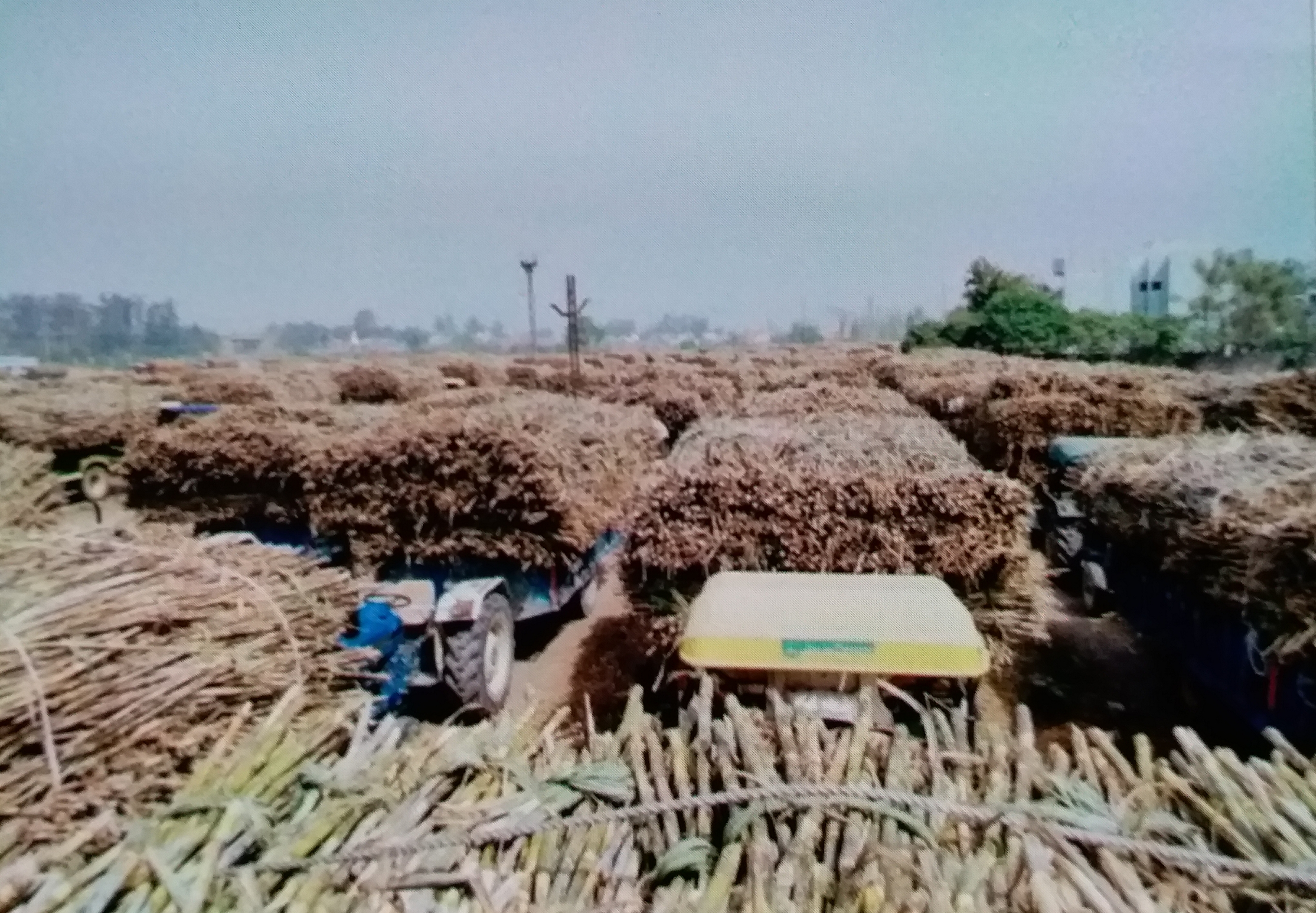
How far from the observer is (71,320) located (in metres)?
29.3

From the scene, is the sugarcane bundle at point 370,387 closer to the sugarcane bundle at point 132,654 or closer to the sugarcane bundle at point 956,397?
the sugarcane bundle at point 956,397

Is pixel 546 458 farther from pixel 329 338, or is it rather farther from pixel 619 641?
pixel 329 338

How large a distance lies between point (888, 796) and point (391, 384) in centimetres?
2519

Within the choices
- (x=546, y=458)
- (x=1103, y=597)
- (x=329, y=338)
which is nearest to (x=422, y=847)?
(x=546, y=458)

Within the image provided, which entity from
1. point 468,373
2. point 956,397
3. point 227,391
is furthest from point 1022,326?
point 227,391

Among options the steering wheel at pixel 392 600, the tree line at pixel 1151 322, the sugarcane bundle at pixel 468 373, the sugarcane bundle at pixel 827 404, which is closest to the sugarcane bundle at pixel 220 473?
the steering wheel at pixel 392 600

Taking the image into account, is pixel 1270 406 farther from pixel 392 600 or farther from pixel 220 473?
pixel 220 473

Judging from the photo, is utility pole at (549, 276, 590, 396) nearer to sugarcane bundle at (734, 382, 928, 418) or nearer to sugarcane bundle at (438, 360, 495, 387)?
sugarcane bundle at (438, 360, 495, 387)

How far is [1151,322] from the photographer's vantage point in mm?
40969

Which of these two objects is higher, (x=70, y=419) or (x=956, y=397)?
(x=956, y=397)

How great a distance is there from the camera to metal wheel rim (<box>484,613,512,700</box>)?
7.26 meters

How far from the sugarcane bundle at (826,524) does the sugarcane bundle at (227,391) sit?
670 inches

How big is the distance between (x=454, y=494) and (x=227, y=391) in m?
18.3

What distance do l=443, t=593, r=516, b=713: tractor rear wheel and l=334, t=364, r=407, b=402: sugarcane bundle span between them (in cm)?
1845
